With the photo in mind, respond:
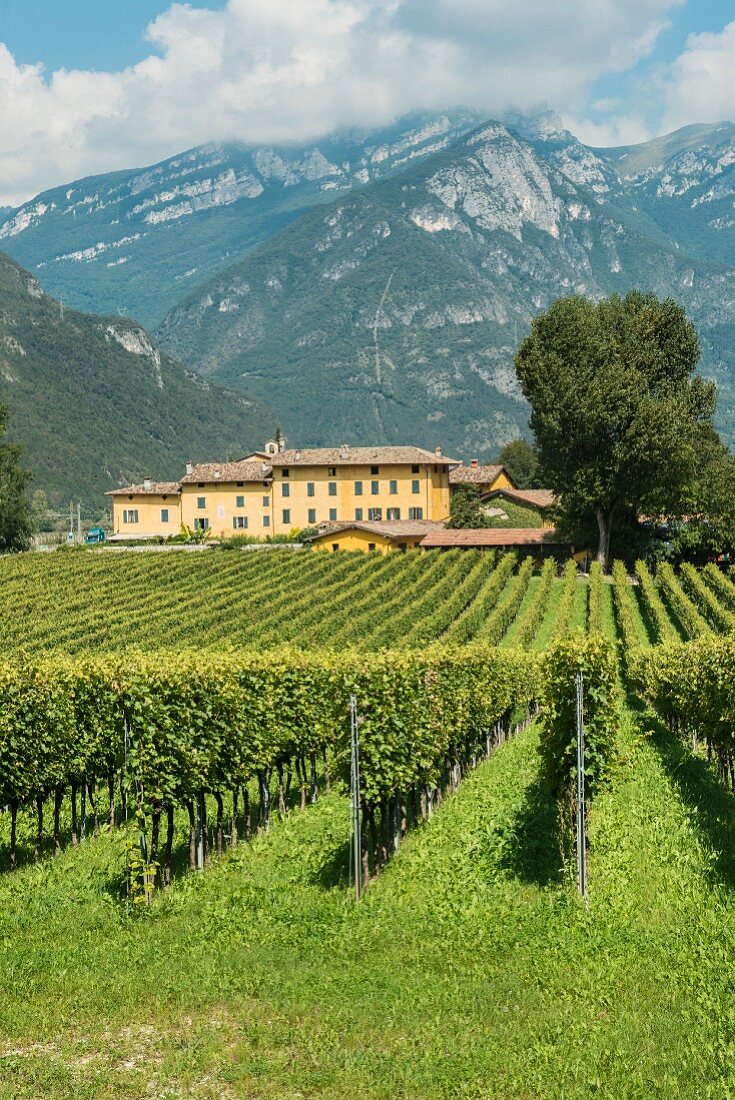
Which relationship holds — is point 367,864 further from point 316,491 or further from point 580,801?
point 316,491

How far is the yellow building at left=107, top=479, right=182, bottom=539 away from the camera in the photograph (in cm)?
10681

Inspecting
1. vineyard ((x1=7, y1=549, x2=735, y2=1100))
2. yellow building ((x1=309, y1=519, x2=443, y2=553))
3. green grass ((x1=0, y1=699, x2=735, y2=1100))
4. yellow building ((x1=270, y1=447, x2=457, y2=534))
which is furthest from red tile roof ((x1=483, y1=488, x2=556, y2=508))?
green grass ((x1=0, y1=699, x2=735, y2=1100))

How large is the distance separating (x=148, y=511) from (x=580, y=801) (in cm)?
9496

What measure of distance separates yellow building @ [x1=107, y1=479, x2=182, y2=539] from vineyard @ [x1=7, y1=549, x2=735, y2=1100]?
78.6 m

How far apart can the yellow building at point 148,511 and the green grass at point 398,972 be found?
88.3 metres

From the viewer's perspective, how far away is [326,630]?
50125 mm

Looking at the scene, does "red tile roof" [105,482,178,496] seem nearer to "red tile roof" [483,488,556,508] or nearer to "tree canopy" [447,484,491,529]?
"tree canopy" [447,484,491,529]

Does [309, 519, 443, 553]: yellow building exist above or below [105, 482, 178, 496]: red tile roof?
below

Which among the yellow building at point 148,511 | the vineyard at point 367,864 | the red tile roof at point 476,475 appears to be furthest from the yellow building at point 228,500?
the vineyard at point 367,864

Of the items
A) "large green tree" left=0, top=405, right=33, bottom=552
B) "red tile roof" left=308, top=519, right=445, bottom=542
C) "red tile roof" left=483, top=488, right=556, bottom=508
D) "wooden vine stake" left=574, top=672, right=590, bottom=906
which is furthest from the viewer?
"red tile roof" left=483, top=488, right=556, bottom=508

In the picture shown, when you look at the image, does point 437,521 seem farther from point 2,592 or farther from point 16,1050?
point 16,1050

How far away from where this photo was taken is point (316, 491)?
100312mm

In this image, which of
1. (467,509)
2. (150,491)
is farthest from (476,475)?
(150,491)

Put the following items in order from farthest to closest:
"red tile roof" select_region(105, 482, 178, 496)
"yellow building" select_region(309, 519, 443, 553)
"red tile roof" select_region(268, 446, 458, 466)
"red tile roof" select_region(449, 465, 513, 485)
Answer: "red tile roof" select_region(449, 465, 513, 485), "red tile roof" select_region(105, 482, 178, 496), "red tile roof" select_region(268, 446, 458, 466), "yellow building" select_region(309, 519, 443, 553)
